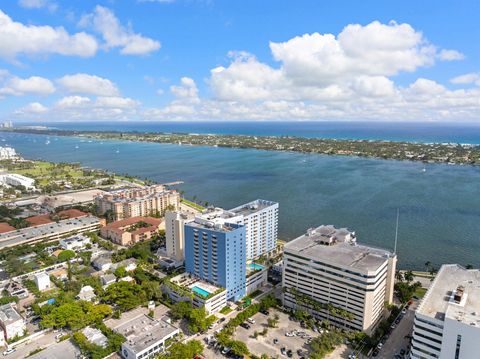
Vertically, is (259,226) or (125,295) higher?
(259,226)

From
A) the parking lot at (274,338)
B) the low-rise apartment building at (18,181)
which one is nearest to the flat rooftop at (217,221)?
the parking lot at (274,338)

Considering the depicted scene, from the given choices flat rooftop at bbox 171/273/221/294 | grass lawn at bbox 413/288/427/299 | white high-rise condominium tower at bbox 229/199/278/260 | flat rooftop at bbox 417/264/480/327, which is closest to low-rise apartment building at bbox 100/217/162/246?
white high-rise condominium tower at bbox 229/199/278/260

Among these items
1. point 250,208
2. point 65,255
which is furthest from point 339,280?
point 65,255

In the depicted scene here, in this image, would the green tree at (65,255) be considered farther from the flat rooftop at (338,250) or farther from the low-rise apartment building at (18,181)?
the low-rise apartment building at (18,181)

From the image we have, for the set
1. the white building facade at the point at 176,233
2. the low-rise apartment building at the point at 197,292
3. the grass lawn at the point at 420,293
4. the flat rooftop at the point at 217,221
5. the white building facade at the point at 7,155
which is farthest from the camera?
the white building facade at the point at 7,155

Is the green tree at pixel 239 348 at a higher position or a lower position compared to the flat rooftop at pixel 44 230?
lower

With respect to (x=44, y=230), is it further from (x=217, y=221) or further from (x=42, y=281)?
(x=217, y=221)
